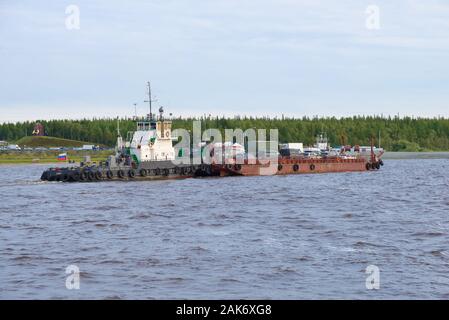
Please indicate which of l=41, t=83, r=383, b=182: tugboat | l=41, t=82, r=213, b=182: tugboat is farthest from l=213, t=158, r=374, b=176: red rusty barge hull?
l=41, t=82, r=213, b=182: tugboat

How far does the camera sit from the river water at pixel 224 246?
97.9 ft

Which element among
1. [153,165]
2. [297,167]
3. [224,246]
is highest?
[153,165]

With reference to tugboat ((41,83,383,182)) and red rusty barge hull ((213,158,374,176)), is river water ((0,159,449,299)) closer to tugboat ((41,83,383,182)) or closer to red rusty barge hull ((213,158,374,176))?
tugboat ((41,83,383,182))

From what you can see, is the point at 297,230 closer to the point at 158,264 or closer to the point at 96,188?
the point at 158,264

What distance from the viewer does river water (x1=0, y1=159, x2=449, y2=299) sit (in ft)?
97.9

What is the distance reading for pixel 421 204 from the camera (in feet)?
213

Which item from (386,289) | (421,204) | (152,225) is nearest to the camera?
(386,289)

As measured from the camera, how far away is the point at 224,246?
131ft

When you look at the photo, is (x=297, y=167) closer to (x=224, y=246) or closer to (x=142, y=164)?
(x=142, y=164)

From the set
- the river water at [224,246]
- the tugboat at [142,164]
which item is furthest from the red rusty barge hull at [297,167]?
the river water at [224,246]

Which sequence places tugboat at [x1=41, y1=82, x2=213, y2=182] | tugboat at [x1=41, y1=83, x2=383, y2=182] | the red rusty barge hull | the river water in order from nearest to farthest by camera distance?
the river water
tugboat at [x1=41, y1=82, x2=213, y2=182]
tugboat at [x1=41, y1=83, x2=383, y2=182]
the red rusty barge hull

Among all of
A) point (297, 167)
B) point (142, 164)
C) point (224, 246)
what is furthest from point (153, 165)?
point (224, 246)
